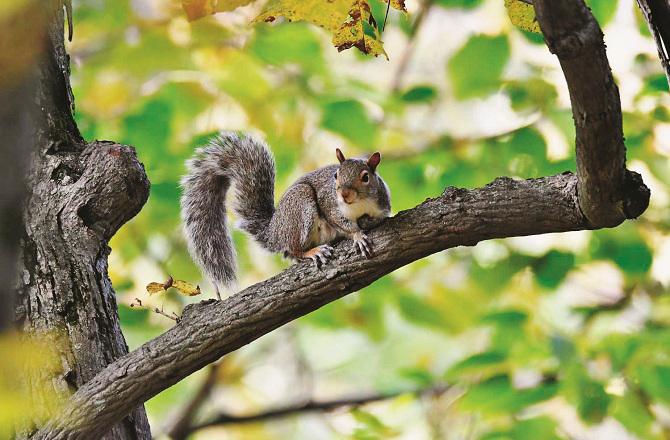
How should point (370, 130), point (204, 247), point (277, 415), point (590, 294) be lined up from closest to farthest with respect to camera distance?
point (204, 247) → point (370, 130) → point (277, 415) → point (590, 294)

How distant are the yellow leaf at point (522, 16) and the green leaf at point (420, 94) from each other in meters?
1.53

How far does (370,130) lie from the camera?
304 centimetres

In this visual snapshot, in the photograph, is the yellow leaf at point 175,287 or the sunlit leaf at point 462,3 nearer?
the yellow leaf at point 175,287

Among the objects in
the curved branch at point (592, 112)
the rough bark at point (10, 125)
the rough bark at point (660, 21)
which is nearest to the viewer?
the rough bark at point (10, 125)

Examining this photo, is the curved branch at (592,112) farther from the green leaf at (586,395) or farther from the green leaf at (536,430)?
the green leaf at (536,430)

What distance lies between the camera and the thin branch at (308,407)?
3.49m

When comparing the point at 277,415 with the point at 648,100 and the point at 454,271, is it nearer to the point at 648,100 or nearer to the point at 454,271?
the point at 454,271

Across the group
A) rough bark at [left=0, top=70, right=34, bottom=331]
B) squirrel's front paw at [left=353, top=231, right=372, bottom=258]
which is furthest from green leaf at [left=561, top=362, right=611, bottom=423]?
rough bark at [left=0, top=70, right=34, bottom=331]

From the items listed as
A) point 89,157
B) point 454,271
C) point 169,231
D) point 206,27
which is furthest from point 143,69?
point 454,271

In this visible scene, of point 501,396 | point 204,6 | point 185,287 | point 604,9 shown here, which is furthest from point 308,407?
point 204,6

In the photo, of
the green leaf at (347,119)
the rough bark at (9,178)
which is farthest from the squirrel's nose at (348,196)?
the rough bark at (9,178)

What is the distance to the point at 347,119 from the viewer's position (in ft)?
9.88

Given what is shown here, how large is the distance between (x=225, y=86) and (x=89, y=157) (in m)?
1.47

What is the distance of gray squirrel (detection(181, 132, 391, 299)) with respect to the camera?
8.33 ft
